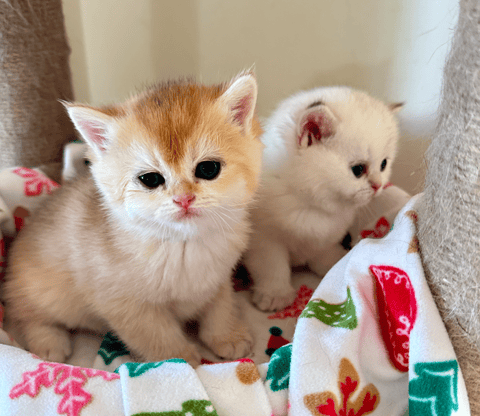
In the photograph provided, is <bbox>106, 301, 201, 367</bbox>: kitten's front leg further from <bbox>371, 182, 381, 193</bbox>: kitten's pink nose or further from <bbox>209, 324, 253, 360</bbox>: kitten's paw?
<bbox>371, 182, 381, 193</bbox>: kitten's pink nose

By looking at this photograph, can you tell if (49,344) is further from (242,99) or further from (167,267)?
(242,99)

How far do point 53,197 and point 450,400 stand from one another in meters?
1.07

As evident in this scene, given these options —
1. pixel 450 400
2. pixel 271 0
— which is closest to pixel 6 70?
pixel 271 0

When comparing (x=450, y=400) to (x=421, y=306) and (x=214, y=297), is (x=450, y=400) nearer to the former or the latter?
(x=421, y=306)

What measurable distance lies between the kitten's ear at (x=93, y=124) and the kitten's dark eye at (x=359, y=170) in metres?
0.63

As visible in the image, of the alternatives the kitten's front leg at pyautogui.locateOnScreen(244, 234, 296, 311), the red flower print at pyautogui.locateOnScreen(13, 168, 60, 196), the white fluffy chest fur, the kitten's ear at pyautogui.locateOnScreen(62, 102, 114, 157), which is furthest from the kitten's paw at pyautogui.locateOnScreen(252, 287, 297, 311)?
the red flower print at pyautogui.locateOnScreen(13, 168, 60, 196)

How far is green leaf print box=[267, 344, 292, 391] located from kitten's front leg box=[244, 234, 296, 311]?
1.21 feet

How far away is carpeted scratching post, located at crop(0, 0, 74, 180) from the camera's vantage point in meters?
1.34

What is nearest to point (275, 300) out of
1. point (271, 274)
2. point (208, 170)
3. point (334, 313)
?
point (271, 274)

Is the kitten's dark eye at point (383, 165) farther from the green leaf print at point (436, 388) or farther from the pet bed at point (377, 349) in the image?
A: the green leaf print at point (436, 388)

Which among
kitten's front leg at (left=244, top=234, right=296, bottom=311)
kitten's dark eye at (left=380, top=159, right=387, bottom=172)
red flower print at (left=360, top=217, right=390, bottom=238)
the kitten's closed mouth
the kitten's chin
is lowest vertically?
kitten's front leg at (left=244, top=234, right=296, bottom=311)

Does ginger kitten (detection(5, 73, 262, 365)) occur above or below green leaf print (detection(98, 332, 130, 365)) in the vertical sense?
above

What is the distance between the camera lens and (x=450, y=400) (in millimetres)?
713

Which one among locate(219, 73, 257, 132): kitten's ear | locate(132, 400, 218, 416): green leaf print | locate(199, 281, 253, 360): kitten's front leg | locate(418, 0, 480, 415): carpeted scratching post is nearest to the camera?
locate(418, 0, 480, 415): carpeted scratching post
